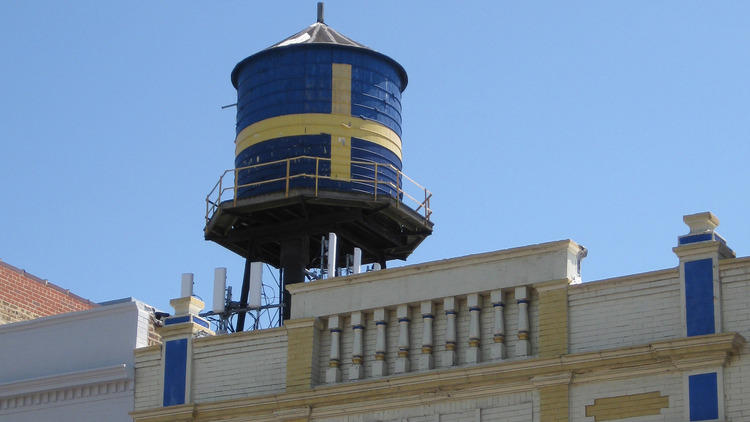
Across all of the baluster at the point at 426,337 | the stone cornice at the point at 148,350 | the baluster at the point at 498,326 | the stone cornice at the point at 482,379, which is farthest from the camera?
the stone cornice at the point at 148,350

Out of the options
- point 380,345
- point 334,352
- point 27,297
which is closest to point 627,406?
point 380,345

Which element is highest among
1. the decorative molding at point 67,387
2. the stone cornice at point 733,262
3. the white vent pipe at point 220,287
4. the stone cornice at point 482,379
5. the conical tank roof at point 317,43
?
the conical tank roof at point 317,43

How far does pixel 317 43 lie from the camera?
145 feet

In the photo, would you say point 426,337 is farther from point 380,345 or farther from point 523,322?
point 523,322

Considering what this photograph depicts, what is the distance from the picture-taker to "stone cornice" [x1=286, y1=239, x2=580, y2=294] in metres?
31.3

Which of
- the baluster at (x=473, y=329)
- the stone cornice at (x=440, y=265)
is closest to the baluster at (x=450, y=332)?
the baluster at (x=473, y=329)

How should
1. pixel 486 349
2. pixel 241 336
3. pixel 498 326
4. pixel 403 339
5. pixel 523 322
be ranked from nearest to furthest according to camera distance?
pixel 523 322 < pixel 498 326 < pixel 486 349 < pixel 403 339 < pixel 241 336

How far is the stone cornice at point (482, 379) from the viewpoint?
2881 cm

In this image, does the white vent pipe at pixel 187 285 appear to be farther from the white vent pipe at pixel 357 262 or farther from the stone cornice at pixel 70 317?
the white vent pipe at pixel 357 262

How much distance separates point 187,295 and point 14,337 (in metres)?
4.73

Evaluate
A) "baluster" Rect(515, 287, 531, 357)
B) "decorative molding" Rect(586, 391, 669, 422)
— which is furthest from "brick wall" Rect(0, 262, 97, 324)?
"decorative molding" Rect(586, 391, 669, 422)

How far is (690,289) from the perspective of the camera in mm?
29469

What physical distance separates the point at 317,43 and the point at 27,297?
35.1ft

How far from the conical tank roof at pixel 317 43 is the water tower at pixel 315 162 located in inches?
1.6
